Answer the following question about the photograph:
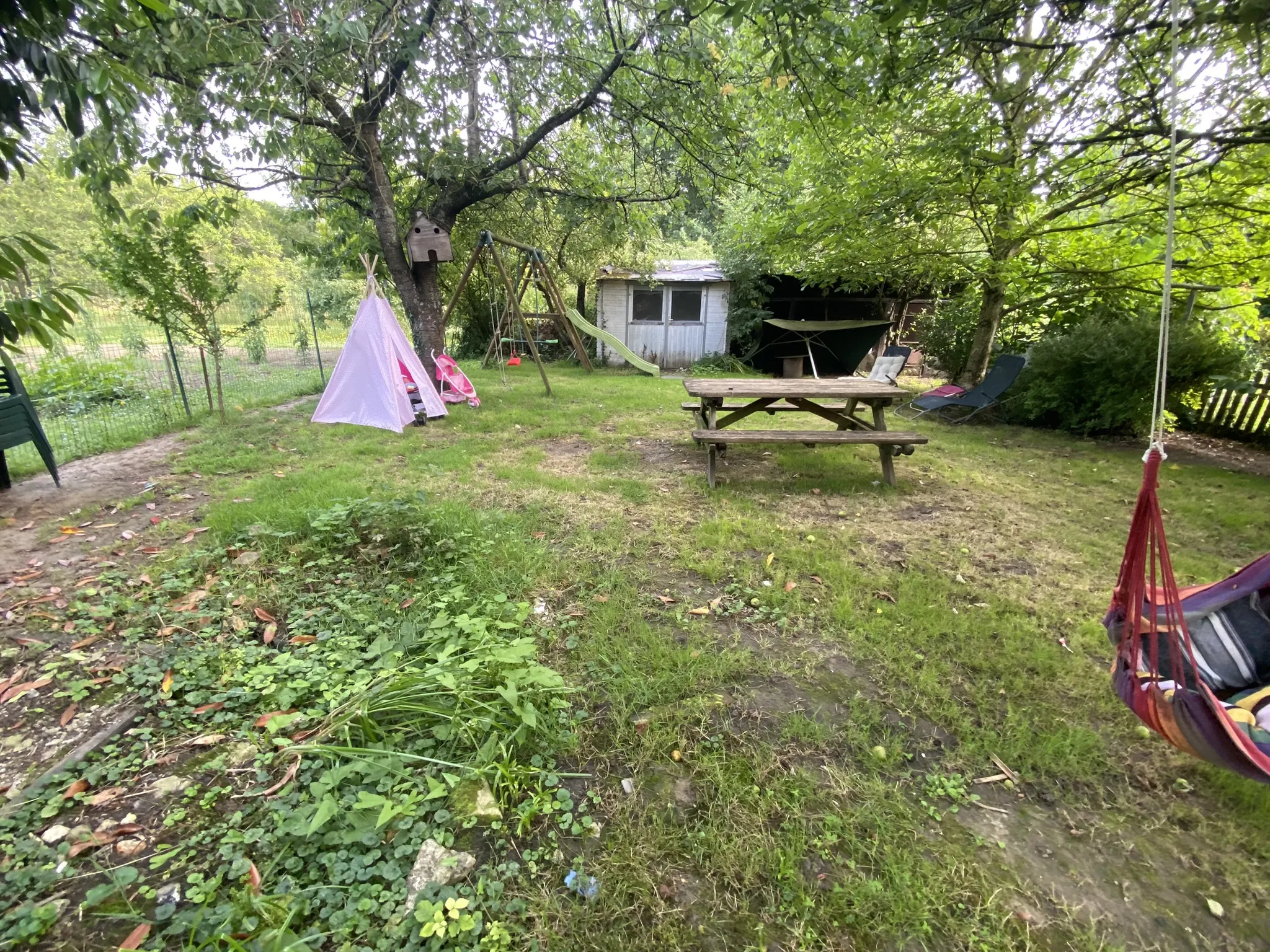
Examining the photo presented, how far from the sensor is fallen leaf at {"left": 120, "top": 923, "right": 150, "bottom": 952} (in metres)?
1.23


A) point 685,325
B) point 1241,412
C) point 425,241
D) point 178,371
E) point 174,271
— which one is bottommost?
point 1241,412

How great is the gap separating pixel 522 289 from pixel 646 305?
3996 millimetres

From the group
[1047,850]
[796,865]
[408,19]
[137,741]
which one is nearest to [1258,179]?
[1047,850]

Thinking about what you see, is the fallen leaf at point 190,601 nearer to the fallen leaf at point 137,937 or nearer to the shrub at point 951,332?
the fallen leaf at point 137,937

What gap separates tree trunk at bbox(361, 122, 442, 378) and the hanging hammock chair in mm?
7313

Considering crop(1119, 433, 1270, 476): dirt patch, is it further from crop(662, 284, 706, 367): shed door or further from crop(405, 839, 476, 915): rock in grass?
crop(662, 284, 706, 367): shed door

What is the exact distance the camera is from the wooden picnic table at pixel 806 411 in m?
4.45

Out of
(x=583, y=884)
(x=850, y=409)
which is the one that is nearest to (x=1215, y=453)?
A: (x=850, y=409)

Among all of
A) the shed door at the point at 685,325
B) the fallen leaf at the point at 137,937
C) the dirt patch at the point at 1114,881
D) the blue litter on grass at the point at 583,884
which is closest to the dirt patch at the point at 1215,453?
the dirt patch at the point at 1114,881

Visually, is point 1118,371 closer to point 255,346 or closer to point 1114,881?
point 1114,881

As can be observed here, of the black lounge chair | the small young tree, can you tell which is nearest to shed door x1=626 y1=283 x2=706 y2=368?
the black lounge chair

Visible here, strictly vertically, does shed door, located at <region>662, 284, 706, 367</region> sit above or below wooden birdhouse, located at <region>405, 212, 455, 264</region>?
below

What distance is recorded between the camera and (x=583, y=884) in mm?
1406

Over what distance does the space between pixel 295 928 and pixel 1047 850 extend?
2021mm
